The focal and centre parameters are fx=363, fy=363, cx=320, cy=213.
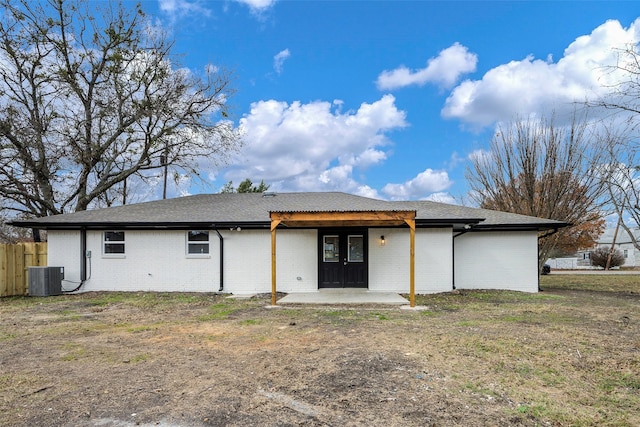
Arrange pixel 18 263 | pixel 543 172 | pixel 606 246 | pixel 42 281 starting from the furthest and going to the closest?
1. pixel 606 246
2. pixel 543 172
3. pixel 18 263
4. pixel 42 281

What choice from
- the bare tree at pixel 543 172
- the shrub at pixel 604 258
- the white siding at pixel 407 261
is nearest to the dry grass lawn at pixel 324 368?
the white siding at pixel 407 261

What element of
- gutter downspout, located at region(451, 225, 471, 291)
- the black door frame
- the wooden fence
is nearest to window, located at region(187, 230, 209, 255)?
the black door frame

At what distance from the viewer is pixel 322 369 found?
15.6 feet

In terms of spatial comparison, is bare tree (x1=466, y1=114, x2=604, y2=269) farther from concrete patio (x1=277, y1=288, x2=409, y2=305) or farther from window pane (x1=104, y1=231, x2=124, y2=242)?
window pane (x1=104, y1=231, x2=124, y2=242)

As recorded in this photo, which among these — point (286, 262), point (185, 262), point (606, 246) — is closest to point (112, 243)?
point (185, 262)

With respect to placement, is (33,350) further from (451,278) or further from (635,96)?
(635,96)

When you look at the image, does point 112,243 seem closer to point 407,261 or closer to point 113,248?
point 113,248

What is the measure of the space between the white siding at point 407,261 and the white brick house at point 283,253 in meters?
0.03

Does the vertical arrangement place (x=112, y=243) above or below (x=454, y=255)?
above

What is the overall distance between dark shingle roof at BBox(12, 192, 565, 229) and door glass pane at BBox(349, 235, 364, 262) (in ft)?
3.71

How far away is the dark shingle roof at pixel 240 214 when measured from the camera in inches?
481

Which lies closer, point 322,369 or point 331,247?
point 322,369

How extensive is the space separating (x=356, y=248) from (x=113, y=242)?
8.63m

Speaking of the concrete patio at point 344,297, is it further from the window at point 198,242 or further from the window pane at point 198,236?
the window pane at point 198,236
